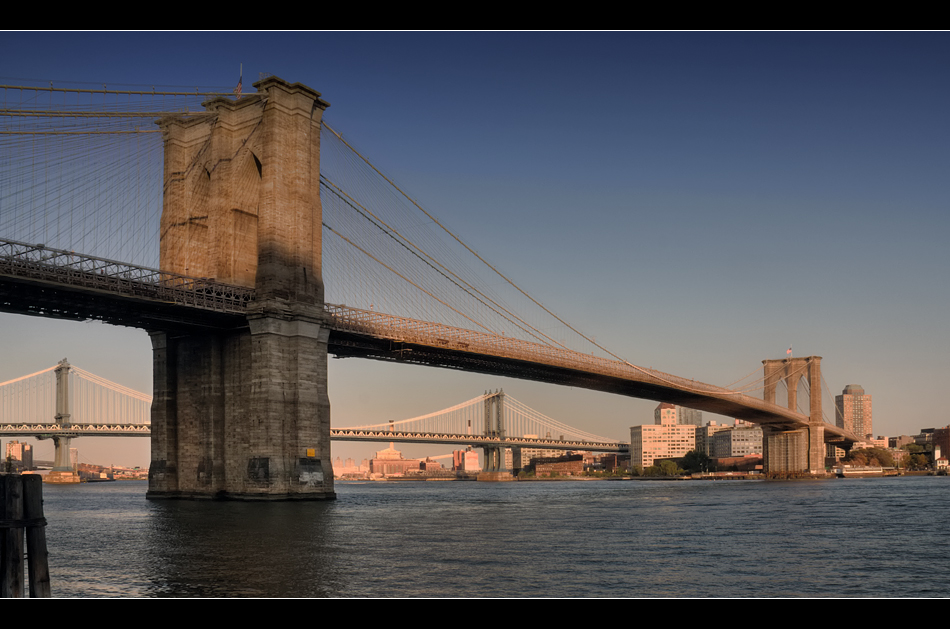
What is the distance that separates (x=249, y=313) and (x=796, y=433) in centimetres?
10302

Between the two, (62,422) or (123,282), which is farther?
(62,422)

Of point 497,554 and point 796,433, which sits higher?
point 497,554

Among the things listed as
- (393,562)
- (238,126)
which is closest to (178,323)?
(238,126)

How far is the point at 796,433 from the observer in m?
133

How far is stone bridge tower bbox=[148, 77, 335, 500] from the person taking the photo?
51.9 metres

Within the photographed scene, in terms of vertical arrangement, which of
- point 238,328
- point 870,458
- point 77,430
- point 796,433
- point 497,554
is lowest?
point 870,458

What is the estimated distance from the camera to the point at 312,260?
55438 mm

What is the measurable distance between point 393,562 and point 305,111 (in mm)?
38244

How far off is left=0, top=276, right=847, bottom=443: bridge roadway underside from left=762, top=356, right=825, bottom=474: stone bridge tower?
31.6 m

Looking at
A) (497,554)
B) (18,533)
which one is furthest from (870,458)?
(18,533)

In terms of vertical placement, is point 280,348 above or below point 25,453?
above

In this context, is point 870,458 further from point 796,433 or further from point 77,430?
point 77,430

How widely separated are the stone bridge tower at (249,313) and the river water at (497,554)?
7.87m
